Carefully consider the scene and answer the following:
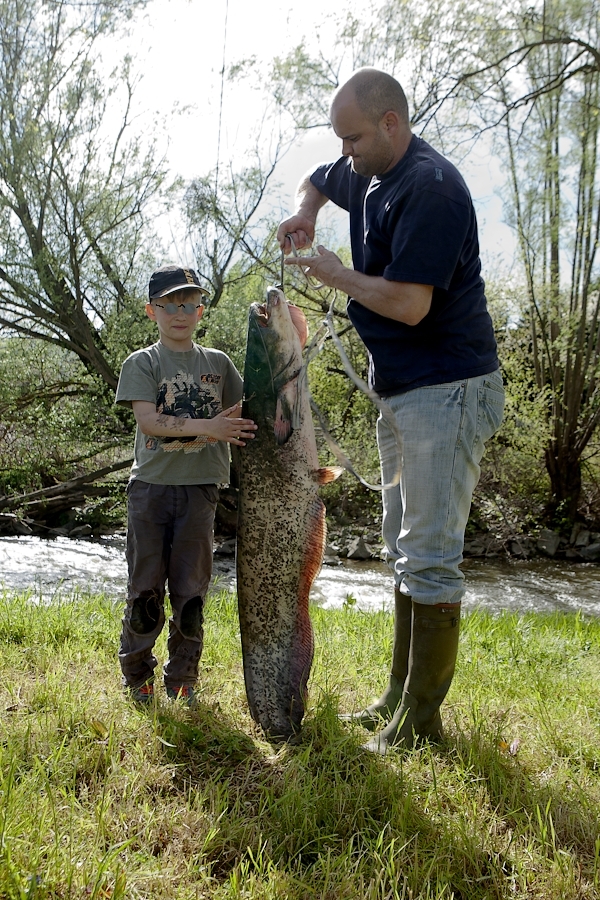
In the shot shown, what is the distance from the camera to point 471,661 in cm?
447

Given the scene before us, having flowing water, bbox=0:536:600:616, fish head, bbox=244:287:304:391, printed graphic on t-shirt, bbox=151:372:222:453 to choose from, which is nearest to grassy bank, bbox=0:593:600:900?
printed graphic on t-shirt, bbox=151:372:222:453

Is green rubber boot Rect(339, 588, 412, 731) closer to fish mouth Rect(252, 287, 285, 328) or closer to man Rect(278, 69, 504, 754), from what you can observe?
man Rect(278, 69, 504, 754)

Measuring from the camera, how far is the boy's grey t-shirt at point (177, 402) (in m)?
3.56

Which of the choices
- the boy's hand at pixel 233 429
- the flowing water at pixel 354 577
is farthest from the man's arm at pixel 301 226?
the flowing water at pixel 354 577

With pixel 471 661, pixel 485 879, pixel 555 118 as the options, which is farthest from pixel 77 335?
pixel 485 879

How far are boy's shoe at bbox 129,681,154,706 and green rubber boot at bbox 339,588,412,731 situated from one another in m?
0.92

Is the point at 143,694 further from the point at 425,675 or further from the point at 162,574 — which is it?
the point at 425,675

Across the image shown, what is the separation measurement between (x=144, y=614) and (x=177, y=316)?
1537mm

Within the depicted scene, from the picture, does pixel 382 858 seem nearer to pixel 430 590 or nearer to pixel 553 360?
pixel 430 590

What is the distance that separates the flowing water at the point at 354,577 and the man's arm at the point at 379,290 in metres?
6.15

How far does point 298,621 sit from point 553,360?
13.9 meters

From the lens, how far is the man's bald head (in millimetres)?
2873

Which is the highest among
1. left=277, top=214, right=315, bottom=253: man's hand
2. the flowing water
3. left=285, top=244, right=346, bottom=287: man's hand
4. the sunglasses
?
left=277, top=214, right=315, bottom=253: man's hand

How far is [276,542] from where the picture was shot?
3088mm
